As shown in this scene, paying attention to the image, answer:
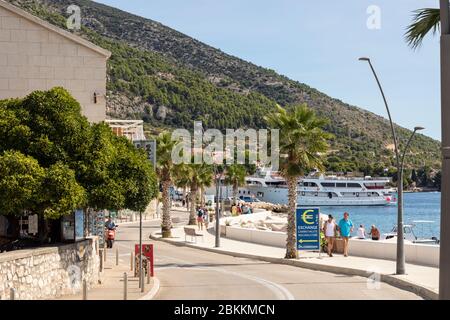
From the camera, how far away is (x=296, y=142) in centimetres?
2972

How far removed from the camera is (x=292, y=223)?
1200 inches

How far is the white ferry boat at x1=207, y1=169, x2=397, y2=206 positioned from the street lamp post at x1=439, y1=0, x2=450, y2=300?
143 metres

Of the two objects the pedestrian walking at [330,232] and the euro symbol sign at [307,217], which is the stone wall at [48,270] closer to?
the euro symbol sign at [307,217]

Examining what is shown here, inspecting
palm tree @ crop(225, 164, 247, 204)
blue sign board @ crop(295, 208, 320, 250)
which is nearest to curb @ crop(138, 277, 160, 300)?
blue sign board @ crop(295, 208, 320, 250)

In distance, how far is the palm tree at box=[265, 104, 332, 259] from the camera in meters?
29.8

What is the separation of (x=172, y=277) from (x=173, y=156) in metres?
24.7

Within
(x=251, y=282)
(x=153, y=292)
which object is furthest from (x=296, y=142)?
(x=153, y=292)

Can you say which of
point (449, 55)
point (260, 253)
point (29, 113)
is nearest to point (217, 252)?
point (260, 253)

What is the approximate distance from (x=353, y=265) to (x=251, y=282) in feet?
18.7

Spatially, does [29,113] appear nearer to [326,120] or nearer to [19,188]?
[19,188]

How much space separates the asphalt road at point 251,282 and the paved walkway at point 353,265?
0.46 metres

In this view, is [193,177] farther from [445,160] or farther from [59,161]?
[445,160]

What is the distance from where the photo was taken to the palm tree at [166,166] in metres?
48.1

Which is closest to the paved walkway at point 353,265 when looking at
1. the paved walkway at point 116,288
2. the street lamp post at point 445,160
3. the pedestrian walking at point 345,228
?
the pedestrian walking at point 345,228
